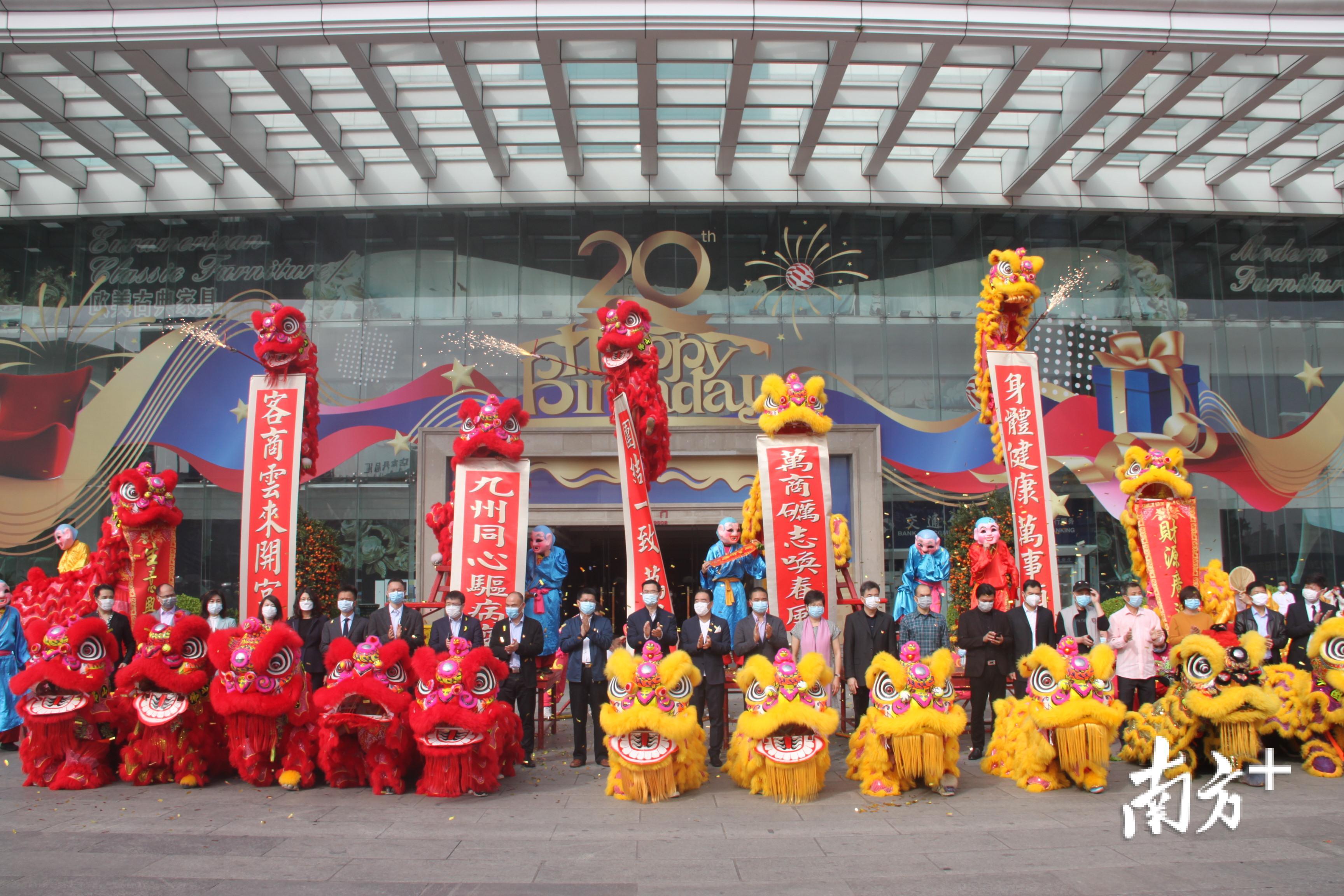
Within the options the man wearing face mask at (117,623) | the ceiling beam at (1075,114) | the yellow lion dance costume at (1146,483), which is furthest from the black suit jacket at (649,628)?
the ceiling beam at (1075,114)

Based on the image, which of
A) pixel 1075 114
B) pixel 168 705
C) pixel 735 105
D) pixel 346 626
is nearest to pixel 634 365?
pixel 346 626

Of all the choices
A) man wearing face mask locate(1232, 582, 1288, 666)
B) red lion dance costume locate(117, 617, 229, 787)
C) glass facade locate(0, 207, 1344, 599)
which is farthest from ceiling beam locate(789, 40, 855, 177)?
red lion dance costume locate(117, 617, 229, 787)

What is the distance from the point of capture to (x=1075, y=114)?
12859 mm

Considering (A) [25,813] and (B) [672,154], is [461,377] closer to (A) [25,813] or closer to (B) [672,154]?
(B) [672,154]

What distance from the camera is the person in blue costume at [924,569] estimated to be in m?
9.24

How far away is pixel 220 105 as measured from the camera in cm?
1308

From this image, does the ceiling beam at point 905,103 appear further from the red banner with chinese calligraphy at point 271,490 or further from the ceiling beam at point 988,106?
the red banner with chinese calligraphy at point 271,490

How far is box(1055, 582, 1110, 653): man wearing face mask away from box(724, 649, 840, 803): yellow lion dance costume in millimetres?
2724

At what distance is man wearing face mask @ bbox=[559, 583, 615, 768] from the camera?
6957 mm

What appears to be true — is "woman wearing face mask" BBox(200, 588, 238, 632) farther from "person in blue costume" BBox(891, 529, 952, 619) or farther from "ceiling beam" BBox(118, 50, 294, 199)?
"ceiling beam" BBox(118, 50, 294, 199)

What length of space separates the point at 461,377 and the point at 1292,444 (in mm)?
13661

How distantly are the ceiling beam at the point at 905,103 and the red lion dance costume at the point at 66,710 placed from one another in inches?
424

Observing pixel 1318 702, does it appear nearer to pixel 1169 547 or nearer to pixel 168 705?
pixel 1169 547

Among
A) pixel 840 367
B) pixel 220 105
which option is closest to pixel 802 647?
pixel 840 367
